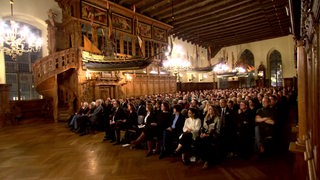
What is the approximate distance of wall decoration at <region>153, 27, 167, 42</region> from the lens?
15.3 metres

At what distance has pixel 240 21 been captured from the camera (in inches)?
588

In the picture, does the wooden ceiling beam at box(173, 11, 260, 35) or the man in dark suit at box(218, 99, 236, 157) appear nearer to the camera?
the man in dark suit at box(218, 99, 236, 157)

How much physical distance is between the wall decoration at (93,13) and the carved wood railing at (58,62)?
6.93 feet

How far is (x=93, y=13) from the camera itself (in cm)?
1112

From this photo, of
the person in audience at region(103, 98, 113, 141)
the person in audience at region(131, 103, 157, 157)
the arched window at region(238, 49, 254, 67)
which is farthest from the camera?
the arched window at region(238, 49, 254, 67)

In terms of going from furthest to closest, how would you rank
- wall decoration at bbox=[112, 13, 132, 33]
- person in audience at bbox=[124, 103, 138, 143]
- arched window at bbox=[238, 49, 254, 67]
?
arched window at bbox=[238, 49, 254, 67] → wall decoration at bbox=[112, 13, 132, 33] → person in audience at bbox=[124, 103, 138, 143]

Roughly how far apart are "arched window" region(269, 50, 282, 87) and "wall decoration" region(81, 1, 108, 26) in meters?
17.8

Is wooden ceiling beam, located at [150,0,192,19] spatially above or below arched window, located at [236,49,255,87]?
above

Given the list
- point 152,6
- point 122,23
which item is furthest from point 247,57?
point 122,23

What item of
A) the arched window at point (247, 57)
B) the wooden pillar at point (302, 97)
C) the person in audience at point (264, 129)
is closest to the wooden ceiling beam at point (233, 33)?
the arched window at point (247, 57)

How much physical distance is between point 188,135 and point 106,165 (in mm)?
1729

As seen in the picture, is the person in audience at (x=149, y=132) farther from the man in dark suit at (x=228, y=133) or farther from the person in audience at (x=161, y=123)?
the man in dark suit at (x=228, y=133)

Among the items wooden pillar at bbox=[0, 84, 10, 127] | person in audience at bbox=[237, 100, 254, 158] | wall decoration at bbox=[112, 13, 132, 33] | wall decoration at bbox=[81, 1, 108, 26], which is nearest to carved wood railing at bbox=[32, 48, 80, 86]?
wooden pillar at bbox=[0, 84, 10, 127]

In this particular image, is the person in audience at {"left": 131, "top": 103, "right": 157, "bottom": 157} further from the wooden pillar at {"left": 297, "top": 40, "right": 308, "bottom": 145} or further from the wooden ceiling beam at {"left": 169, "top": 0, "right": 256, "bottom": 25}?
the wooden ceiling beam at {"left": 169, "top": 0, "right": 256, "bottom": 25}
